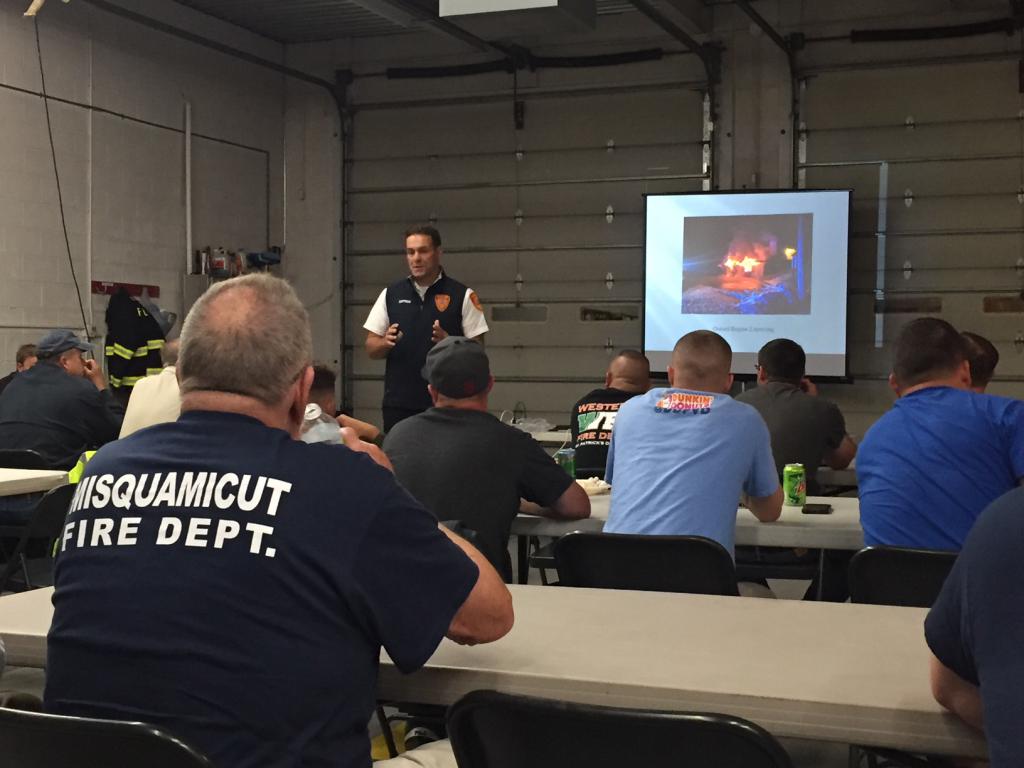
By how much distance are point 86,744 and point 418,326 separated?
5.28 meters

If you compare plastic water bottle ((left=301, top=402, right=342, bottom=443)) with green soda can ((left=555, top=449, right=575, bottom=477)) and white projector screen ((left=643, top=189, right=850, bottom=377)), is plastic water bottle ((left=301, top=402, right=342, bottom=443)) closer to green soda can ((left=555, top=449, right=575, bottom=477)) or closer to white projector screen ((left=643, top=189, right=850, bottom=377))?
green soda can ((left=555, top=449, right=575, bottom=477))

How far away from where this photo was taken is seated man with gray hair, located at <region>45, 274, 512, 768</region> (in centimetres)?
165

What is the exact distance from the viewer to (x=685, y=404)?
3.69 metres

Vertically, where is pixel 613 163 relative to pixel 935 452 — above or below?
above

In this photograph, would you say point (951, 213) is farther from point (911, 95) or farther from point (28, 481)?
point (28, 481)

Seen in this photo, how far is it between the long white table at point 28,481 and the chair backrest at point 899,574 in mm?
3219

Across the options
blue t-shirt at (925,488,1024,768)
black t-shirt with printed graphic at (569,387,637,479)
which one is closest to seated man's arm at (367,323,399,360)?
black t-shirt with printed graphic at (569,387,637,479)

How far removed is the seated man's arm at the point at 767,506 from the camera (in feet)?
12.0

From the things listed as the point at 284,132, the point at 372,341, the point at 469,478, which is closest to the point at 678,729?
the point at 469,478

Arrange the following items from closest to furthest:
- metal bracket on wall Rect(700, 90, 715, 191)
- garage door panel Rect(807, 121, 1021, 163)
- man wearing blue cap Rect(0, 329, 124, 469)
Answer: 1. man wearing blue cap Rect(0, 329, 124, 469)
2. garage door panel Rect(807, 121, 1021, 163)
3. metal bracket on wall Rect(700, 90, 715, 191)

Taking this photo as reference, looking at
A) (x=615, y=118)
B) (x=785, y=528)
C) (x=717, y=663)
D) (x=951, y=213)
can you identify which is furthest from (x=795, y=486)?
(x=615, y=118)

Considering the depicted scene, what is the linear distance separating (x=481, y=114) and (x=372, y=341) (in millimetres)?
5097

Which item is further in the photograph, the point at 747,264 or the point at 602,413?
the point at 747,264

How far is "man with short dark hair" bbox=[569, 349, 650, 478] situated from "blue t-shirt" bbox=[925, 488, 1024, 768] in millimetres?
Result: 3505
